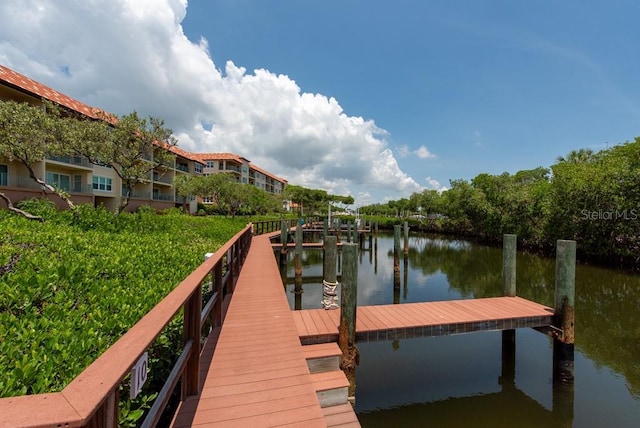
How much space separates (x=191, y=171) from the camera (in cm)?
4178

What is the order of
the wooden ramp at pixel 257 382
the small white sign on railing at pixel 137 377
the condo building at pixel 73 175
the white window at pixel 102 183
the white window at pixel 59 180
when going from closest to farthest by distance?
the small white sign on railing at pixel 137 377, the wooden ramp at pixel 257 382, the condo building at pixel 73 175, the white window at pixel 59 180, the white window at pixel 102 183

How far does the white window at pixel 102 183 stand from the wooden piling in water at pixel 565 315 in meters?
29.7

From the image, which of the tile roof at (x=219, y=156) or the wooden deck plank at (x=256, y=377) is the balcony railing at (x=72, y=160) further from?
the tile roof at (x=219, y=156)

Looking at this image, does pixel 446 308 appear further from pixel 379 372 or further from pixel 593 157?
pixel 593 157

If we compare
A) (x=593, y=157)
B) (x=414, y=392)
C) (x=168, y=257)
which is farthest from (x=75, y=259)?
(x=593, y=157)

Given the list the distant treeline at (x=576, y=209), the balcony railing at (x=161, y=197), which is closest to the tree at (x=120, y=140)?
the balcony railing at (x=161, y=197)

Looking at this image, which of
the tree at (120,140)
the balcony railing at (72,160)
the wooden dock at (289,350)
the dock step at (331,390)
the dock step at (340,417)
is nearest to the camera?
the wooden dock at (289,350)

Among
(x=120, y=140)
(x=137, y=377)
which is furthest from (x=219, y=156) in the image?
(x=137, y=377)

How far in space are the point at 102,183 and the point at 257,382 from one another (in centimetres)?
2876

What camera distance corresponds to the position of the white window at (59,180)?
21562mm

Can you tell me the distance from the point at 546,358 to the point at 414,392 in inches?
143

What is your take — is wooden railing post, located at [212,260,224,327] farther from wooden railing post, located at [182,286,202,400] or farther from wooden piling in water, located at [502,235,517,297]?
wooden piling in water, located at [502,235,517,297]

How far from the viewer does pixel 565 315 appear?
5918mm

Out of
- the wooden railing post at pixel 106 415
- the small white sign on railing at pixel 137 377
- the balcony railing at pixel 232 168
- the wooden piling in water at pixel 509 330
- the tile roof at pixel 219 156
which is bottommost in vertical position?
the wooden piling in water at pixel 509 330
